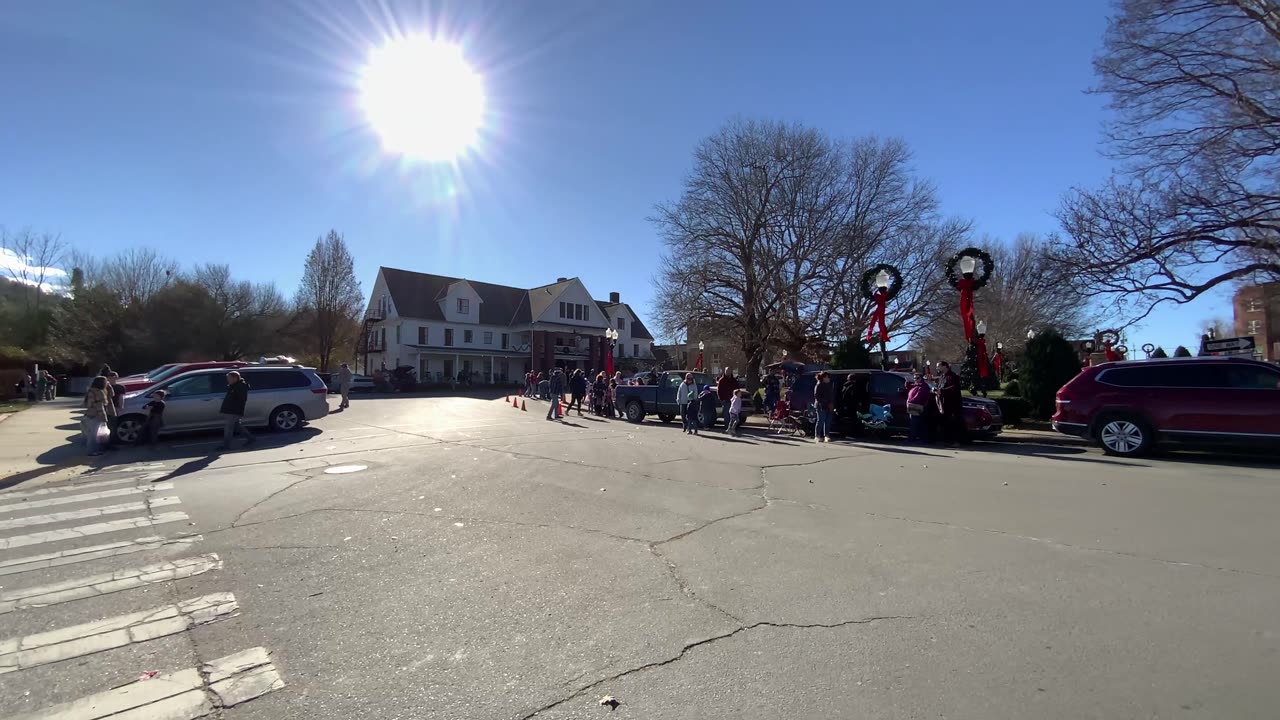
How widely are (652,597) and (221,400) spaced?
47.5 ft

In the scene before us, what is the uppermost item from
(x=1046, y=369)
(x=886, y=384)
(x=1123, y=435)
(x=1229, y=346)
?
(x=1229, y=346)

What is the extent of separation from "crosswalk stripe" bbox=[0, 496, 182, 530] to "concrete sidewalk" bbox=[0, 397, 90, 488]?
3256 mm

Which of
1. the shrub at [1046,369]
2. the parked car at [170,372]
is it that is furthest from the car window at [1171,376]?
the parked car at [170,372]

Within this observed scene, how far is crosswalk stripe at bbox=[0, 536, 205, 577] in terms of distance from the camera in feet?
18.1

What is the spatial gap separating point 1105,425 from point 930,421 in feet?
10.5

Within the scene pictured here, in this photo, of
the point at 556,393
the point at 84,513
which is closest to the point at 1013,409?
the point at 556,393

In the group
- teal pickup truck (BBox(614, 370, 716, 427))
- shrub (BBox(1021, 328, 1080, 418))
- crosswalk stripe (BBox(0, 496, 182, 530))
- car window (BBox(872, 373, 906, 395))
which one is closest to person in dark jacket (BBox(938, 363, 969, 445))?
car window (BBox(872, 373, 906, 395))

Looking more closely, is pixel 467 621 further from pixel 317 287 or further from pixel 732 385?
pixel 317 287

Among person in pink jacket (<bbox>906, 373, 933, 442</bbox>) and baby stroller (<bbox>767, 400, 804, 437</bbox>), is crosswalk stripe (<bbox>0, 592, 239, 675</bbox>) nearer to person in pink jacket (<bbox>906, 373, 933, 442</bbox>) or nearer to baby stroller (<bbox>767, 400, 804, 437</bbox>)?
person in pink jacket (<bbox>906, 373, 933, 442</bbox>)

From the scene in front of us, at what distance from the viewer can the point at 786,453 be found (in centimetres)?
1240

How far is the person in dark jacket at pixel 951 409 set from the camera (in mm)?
13664

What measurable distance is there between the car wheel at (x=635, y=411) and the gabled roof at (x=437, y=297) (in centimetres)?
3165

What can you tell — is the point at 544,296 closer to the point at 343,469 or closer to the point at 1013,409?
the point at 1013,409

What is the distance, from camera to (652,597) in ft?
15.0
